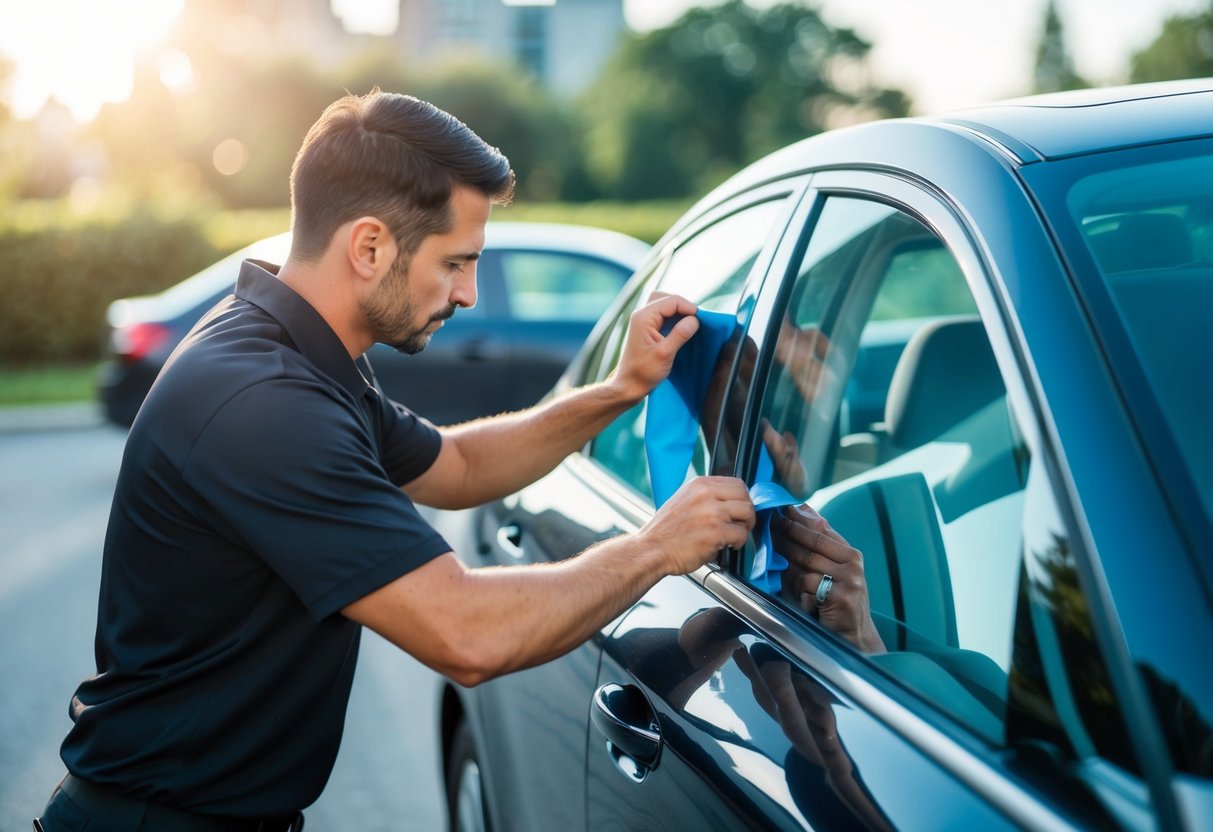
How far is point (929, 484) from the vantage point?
6.61ft

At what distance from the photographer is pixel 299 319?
204 cm

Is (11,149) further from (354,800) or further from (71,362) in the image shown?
(354,800)

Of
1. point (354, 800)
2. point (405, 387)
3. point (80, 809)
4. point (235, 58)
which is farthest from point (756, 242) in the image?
point (235, 58)

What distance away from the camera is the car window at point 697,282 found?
220 cm

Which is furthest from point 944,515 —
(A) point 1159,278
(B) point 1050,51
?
(B) point 1050,51

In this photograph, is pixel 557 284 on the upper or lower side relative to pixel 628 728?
upper

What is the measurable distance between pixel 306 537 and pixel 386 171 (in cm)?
59

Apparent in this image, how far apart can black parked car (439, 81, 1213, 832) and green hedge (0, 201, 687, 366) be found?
15518 mm

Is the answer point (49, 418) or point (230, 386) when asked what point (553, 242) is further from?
point (230, 386)

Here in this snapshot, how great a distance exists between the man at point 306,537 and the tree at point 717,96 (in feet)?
207

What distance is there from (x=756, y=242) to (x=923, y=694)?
101cm

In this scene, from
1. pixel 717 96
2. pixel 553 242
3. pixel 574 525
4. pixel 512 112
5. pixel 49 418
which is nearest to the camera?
pixel 574 525

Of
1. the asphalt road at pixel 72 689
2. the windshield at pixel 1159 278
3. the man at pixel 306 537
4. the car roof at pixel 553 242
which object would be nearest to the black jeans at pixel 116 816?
the man at pixel 306 537

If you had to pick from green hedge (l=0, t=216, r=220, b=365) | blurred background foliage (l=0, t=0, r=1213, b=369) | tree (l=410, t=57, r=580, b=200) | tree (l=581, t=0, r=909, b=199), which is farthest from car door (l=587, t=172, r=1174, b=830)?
tree (l=581, t=0, r=909, b=199)
